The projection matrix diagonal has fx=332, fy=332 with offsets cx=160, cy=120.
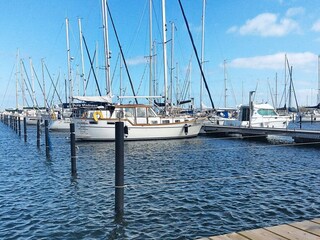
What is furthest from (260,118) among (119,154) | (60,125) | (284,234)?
(284,234)

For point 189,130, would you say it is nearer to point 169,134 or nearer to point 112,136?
point 169,134

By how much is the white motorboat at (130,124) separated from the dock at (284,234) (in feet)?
70.1

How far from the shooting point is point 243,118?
36906 millimetres

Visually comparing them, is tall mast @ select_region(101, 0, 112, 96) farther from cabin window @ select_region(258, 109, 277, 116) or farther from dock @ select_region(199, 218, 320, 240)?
dock @ select_region(199, 218, 320, 240)

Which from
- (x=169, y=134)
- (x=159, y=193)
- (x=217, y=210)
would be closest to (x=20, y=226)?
(x=159, y=193)

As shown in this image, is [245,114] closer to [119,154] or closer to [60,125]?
[60,125]

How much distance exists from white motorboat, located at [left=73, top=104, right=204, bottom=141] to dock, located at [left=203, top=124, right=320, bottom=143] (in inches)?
202

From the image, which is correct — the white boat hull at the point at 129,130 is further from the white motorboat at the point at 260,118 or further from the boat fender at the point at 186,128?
the white motorboat at the point at 260,118

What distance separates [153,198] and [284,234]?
5308 millimetres

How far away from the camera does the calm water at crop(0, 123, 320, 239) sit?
764cm

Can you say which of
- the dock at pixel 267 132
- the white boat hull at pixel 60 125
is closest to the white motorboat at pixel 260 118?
the dock at pixel 267 132

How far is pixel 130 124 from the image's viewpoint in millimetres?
27000

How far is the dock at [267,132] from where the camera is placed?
23.7 metres

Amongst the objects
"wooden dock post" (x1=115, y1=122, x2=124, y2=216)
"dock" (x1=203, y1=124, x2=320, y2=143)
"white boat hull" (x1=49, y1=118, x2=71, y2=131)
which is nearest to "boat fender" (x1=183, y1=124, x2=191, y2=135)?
"dock" (x1=203, y1=124, x2=320, y2=143)
